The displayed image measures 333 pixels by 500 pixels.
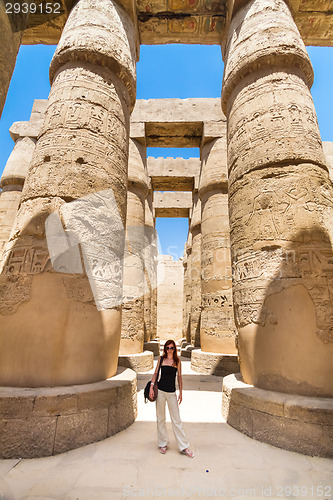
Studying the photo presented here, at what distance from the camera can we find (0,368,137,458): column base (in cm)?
233

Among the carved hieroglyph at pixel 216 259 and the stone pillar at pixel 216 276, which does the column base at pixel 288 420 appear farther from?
the carved hieroglyph at pixel 216 259

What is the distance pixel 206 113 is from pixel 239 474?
9030 mm

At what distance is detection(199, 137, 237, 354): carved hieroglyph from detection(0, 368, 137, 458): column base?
4404 mm

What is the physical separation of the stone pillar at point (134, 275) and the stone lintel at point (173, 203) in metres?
5.64

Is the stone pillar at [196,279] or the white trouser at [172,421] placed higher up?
the stone pillar at [196,279]

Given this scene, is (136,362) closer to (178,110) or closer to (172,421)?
(172,421)

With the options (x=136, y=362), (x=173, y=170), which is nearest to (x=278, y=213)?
(x=136, y=362)

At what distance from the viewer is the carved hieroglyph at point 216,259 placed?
6734 mm

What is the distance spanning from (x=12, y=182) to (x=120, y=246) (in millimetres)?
7004

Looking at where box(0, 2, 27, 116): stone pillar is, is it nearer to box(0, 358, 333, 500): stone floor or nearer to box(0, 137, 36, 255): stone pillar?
box(0, 358, 333, 500): stone floor

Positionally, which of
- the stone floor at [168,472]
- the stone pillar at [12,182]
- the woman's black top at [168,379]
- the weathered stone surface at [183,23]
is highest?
the weathered stone surface at [183,23]

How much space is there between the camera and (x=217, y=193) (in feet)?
25.2

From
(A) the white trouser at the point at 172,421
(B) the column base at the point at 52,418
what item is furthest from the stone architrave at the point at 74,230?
(A) the white trouser at the point at 172,421

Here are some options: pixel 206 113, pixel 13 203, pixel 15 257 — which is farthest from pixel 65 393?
pixel 206 113
